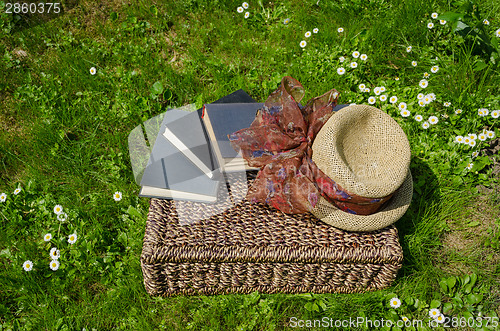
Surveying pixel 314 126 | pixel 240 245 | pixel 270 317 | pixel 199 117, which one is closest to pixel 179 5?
pixel 199 117

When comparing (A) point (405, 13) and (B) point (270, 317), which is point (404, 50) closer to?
(A) point (405, 13)

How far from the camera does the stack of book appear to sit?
203 cm

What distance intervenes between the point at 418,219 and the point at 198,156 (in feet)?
4.35

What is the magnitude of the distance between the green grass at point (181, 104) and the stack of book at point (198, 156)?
0.47 m

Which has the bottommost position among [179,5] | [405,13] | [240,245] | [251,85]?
[240,245]

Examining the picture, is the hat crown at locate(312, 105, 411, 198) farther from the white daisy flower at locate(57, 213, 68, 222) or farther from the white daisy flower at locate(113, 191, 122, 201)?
the white daisy flower at locate(57, 213, 68, 222)

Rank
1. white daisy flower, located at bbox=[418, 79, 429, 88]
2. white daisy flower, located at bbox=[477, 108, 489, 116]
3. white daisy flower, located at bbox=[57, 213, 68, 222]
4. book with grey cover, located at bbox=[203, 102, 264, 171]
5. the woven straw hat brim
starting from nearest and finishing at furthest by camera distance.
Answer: the woven straw hat brim < book with grey cover, located at bbox=[203, 102, 264, 171] < white daisy flower, located at bbox=[57, 213, 68, 222] < white daisy flower, located at bbox=[477, 108, 489, 116] < white daisy flower, located at bbox=[418, 79, 429, 88]

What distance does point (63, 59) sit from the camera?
318 cm

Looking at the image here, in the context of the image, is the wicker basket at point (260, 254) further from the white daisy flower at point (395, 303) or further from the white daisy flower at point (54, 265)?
the white daisy flower at point (54, 265)

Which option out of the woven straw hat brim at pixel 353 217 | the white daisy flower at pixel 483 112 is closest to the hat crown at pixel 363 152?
the woven straw hat brim at pixel 353 217

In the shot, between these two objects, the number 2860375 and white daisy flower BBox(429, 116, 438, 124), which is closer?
white daisy flower BBox(429, 116, 438, 124)

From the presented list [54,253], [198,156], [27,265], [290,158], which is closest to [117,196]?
[54,253]

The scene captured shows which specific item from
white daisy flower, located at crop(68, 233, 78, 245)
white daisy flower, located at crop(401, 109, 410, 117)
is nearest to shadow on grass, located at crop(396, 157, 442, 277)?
white daisy flower, located at crop(401, 109, 410, 117)

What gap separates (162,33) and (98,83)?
718mm
